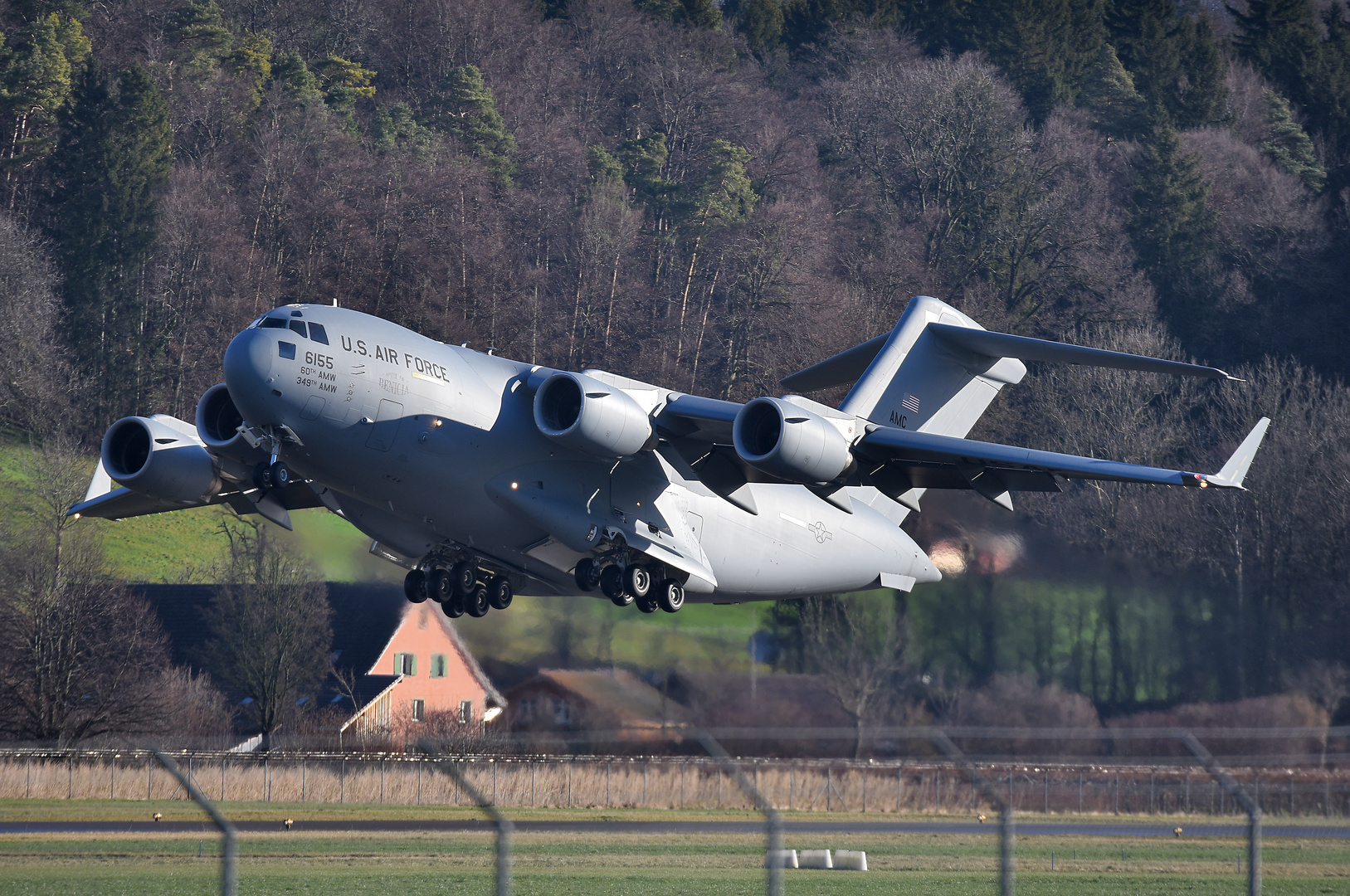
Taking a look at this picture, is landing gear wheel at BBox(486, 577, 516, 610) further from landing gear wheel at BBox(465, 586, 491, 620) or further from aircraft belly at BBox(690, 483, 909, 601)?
aircraft belly at BBox(690, 483, 909, 601)

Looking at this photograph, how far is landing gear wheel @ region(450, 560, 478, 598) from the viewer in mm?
21938

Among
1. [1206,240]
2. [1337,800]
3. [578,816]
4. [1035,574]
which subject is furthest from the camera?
[1206,240]

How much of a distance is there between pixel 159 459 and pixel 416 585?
3796mm

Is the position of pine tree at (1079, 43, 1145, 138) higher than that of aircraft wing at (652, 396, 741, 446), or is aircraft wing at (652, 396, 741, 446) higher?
pine tree at (1079, 43, 1145, 138)

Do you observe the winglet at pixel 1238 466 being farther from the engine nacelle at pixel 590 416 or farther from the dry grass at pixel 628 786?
the engine nacelle at pixel 590 416

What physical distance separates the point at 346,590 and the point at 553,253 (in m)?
39.0

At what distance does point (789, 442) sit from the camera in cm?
1917

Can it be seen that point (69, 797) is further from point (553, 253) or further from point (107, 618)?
point (553, 253)

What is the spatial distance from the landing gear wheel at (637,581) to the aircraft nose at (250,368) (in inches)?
209

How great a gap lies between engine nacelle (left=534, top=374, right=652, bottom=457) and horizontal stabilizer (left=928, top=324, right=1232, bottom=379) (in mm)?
5896

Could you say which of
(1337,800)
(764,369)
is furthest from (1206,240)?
(1337,800)

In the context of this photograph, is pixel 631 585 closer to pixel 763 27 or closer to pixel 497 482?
pixel 497 482

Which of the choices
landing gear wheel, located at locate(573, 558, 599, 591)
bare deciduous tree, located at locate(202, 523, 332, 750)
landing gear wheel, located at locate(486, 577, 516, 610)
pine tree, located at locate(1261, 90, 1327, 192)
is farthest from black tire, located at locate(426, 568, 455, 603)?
pine tree, located at locate(1261, 90, 1327, 192)

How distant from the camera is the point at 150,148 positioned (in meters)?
60.8
